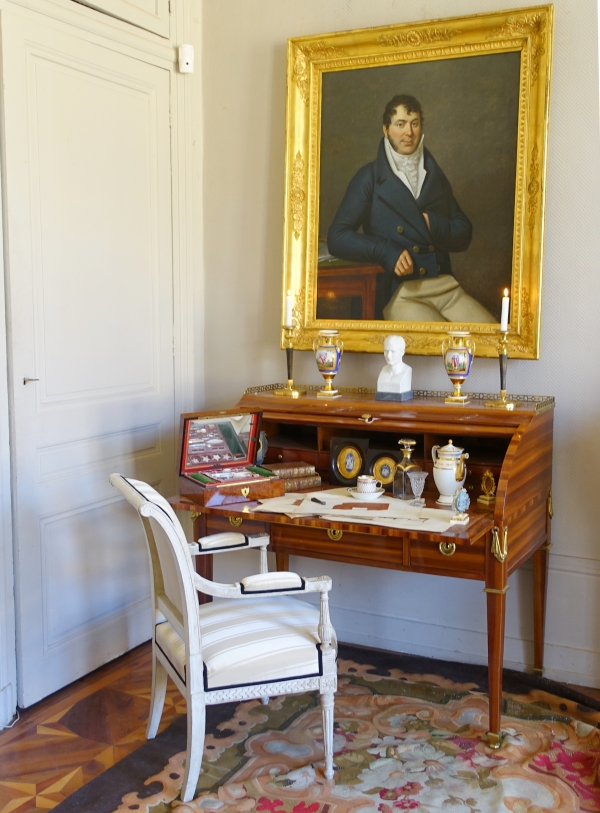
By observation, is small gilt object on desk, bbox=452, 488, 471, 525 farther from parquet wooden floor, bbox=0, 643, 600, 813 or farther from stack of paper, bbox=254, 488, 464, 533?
parquet wooden floor, bbox=0, 643, 600, 813

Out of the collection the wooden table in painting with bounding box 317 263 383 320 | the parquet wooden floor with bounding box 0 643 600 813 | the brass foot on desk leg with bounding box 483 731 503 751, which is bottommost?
the parquet wooden floor with bounding box 0 643 600 813

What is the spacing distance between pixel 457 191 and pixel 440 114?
300 mm

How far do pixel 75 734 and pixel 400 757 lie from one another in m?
1.07

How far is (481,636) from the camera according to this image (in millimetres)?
3311

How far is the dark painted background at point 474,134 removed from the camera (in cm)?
308

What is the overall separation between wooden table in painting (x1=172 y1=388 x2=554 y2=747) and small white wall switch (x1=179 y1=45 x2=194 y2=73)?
1424 millimetres

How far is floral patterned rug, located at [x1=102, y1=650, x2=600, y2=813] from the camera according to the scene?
2365 millimetres

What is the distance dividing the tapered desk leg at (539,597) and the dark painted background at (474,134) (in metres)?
0.92

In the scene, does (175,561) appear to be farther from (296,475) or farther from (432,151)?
(432,151)

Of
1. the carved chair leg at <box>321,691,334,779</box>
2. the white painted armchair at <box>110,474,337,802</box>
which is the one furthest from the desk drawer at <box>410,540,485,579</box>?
the carved chair leg at <box>321,691,334,779</box>

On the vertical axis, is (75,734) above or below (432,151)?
below

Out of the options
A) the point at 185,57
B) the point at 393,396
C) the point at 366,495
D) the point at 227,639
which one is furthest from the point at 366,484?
the point at 185,57

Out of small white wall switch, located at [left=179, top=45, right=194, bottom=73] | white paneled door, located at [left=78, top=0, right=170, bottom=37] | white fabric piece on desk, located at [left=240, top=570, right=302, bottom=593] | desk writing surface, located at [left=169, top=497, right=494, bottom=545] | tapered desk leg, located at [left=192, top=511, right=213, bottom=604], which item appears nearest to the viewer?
white fabric piece on desk, located at [left=240, top=570, right=302, bottom=593]

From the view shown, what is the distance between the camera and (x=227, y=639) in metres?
2.34
